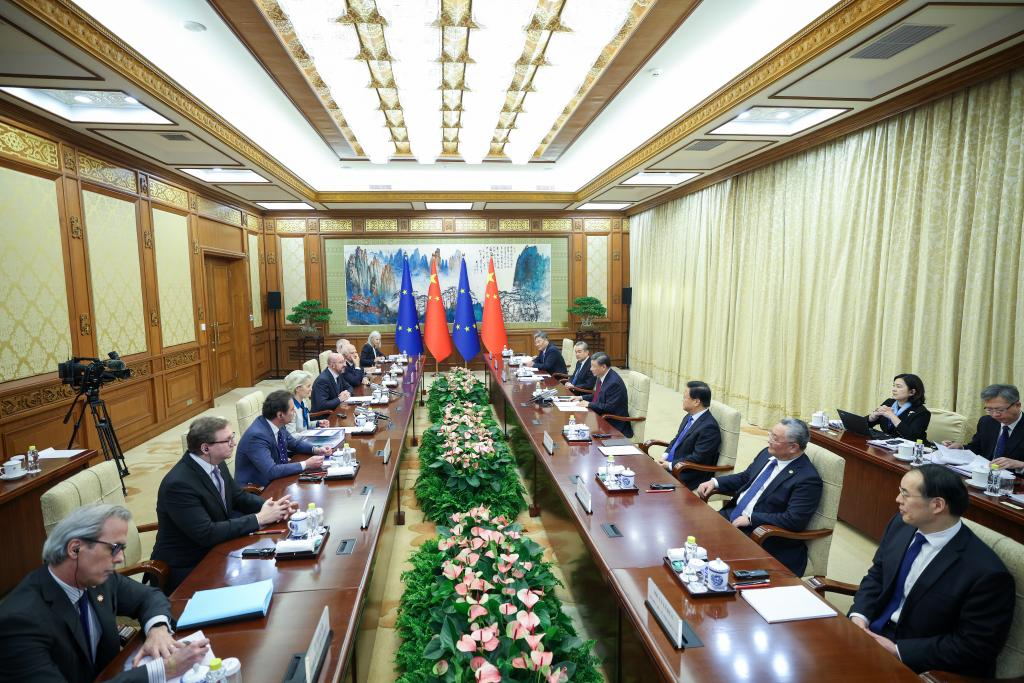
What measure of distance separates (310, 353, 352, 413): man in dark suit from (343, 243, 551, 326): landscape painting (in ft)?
17.7

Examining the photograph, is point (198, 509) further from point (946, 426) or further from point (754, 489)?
point (946, 426)

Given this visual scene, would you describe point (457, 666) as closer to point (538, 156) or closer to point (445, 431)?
point (445, 431)

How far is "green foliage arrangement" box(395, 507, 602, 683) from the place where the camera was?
150 centimetres

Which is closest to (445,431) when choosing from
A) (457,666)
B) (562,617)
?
(562,617)

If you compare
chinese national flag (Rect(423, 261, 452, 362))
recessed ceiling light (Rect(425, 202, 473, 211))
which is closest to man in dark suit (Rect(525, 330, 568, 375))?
chinese national flag (Rect(423, 261, 452, 362))

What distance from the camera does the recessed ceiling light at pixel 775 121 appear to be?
505 cm

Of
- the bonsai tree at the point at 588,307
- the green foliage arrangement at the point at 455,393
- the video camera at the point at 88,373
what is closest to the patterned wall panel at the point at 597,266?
the bonsai tree at the point at 588,307

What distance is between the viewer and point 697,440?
3.73 meters

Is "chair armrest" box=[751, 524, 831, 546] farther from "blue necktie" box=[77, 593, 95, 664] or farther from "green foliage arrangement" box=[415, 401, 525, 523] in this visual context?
"blue necktie" box=[77, 593, 95, 664]

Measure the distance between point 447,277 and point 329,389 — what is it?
5882 mm

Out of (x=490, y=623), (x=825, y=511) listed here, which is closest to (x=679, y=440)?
(x=825, y=511)

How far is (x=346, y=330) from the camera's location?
10.9 m

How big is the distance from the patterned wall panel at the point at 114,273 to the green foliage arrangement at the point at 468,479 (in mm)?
4052

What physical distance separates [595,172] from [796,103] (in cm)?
450
